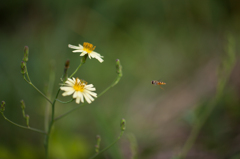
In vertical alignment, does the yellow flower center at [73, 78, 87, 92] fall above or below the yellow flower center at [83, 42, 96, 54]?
below

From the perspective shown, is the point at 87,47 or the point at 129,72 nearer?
the point at 87,47

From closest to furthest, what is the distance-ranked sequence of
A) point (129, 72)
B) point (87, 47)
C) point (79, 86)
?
point (79, 86) → point (87, 47) → point (129, 72)

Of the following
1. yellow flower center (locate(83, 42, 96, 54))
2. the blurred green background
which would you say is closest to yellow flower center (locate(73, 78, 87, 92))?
yellow flower center (locate(83, 42, 96, 54))

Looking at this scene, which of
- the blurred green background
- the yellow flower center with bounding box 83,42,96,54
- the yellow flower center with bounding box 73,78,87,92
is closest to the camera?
the yellow flower center with bounding box 73,78,87,92

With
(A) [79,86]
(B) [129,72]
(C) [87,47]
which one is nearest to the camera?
(A) [79,86]

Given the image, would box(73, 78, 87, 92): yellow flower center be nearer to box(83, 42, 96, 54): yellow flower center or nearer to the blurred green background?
box(83, 42, 96, 54): yellow flower center

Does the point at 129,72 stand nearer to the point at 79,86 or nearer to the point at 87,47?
the point at 87,47

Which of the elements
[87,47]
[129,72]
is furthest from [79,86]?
[129,72]

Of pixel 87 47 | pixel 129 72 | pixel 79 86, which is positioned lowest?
pixel 79 86

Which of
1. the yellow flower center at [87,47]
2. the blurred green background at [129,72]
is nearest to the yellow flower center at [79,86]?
the yellow flower center at [87,47]
